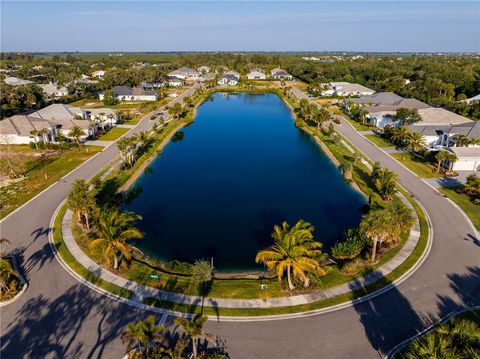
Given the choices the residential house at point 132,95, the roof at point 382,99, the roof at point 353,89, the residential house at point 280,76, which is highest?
the roof at point 382,99

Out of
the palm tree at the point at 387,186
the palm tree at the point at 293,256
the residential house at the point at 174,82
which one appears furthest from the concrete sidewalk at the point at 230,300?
the residential house at the point at 174,82

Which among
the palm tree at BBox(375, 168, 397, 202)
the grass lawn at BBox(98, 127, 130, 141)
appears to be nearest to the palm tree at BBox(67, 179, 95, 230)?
the palm tree at BBox(375, 168, 397, 202)

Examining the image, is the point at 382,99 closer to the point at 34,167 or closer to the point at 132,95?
the point at 132,95

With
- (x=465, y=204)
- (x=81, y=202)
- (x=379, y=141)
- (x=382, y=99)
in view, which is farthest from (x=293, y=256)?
(x=382, y=99)

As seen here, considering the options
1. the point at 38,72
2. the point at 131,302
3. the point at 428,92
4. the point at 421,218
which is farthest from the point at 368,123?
the point at 38,72

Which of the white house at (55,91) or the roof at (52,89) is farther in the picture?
the roof at (52,89)

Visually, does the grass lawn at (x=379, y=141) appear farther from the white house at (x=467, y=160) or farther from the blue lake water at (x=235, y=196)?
the white house at (x=467, y=160)

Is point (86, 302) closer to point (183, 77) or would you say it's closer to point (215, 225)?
point (215, 225)
